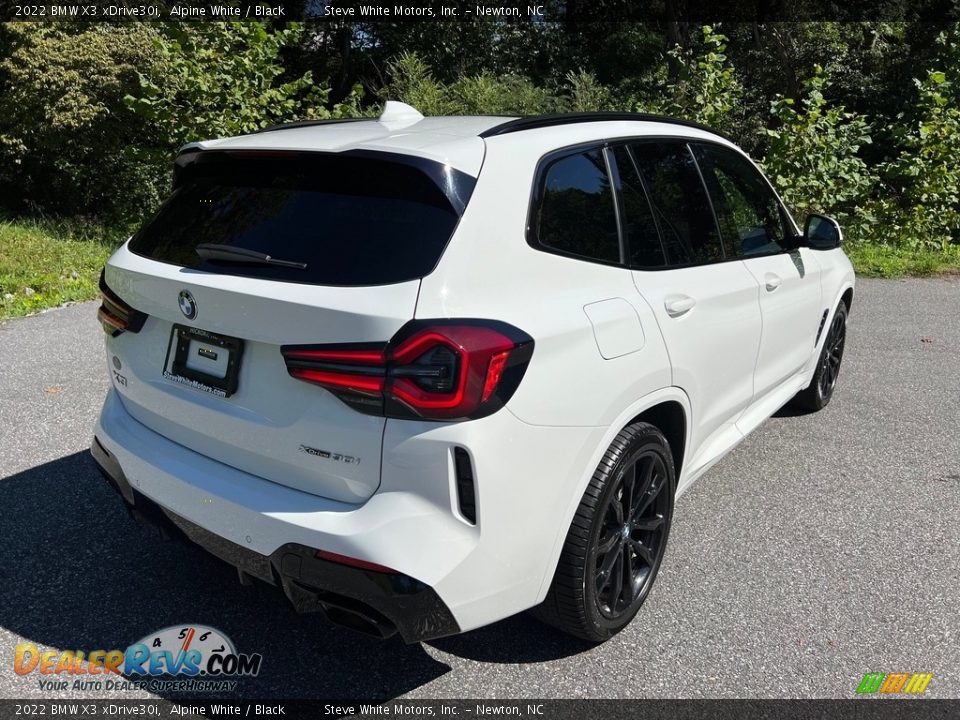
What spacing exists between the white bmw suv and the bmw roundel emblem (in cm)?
1

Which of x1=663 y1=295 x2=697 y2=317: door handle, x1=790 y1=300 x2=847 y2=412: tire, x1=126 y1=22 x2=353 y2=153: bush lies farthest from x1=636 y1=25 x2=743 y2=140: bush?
x1=663 y1=295 x2=697 y2=317: door handle

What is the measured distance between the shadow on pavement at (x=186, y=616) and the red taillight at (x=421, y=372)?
74 cm

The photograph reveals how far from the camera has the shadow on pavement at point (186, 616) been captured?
2.57m

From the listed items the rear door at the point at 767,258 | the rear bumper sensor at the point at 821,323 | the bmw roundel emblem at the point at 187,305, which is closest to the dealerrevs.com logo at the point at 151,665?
the bmw roundel emblem at the point at 187,305

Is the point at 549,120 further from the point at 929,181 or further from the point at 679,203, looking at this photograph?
the point at 929,181

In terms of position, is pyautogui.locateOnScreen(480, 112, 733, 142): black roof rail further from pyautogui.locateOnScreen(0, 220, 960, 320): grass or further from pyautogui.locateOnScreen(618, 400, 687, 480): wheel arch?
pyautogui.locateOnScreen(0, 220, 960, 320): grass

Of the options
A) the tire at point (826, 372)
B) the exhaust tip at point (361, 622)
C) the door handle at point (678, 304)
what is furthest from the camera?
the tire at point (826, 372)

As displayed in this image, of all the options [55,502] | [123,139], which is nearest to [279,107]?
[123,139]

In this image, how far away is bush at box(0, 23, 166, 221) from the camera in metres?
11.9

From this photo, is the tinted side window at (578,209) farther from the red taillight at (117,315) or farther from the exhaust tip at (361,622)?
the red taillight at (117,315)

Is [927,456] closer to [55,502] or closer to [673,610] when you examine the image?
[673,610]

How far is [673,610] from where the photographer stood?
297cm

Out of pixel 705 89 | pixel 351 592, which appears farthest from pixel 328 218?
pixel 705 89

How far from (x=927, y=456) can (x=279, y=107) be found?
863 cm
